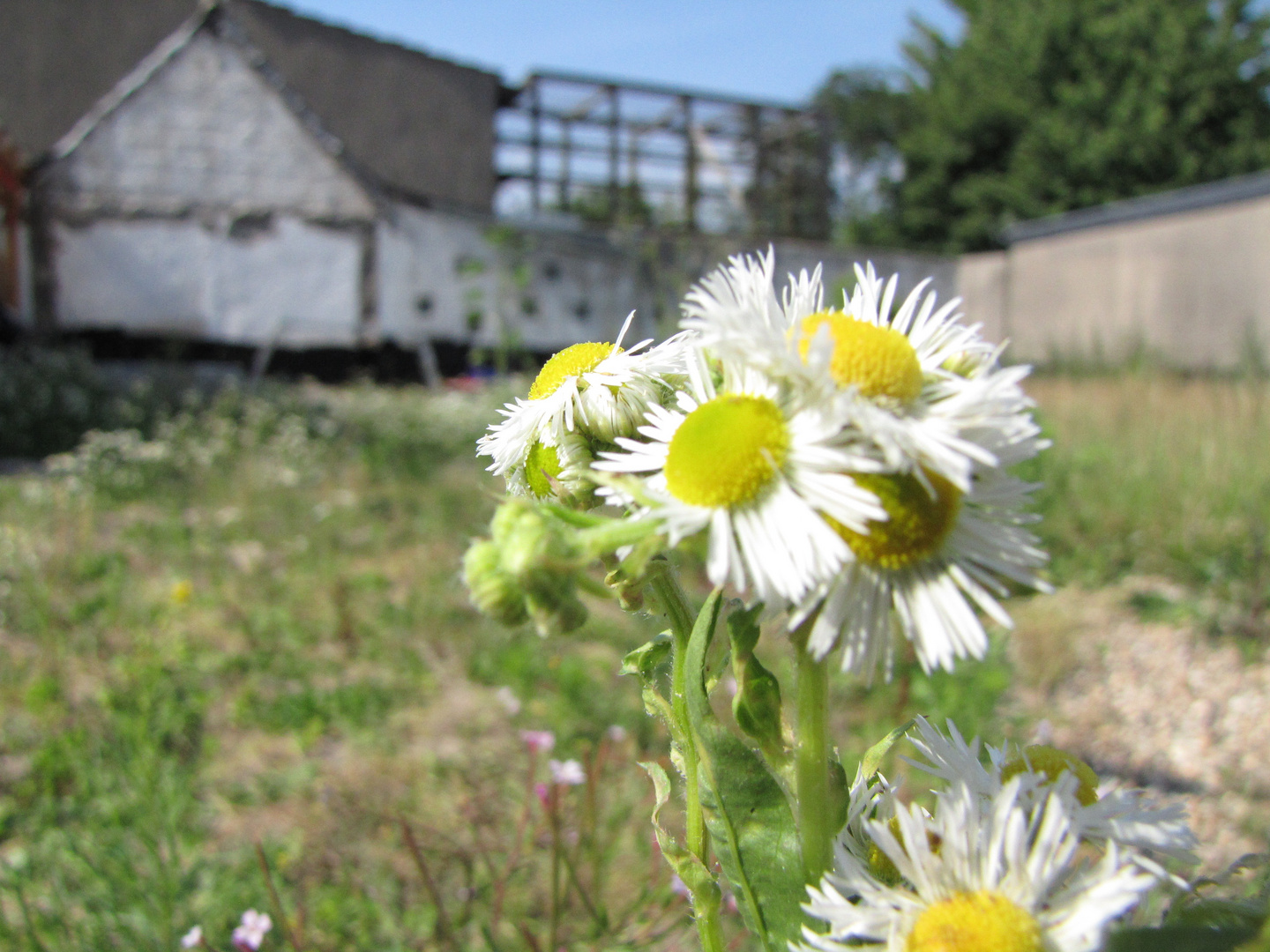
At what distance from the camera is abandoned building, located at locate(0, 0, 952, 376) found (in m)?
8.09

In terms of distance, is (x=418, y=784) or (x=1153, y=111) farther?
(x=1153, y=111)

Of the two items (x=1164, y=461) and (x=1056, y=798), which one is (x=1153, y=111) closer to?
(x=1164, y=461)

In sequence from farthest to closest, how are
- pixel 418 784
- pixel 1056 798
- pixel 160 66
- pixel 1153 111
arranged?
pixel 1153 111
pixel 160 66
pixel 418 784
pixel 1056 798

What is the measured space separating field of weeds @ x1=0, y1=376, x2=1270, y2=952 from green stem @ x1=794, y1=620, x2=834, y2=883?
0.13 meters

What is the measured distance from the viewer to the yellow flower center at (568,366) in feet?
2.16

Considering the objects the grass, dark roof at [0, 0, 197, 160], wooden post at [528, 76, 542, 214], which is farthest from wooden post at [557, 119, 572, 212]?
the grass

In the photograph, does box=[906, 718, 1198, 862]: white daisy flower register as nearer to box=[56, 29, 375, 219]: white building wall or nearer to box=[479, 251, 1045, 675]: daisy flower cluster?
box=[479, 251, 1045, 675]: daisy flower cluster

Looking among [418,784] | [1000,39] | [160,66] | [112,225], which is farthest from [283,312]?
[1000,39]

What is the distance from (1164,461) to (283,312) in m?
7.32

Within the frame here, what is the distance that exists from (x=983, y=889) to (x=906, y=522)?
7.0 inches

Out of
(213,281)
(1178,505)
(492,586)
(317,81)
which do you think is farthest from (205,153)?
(492,586)

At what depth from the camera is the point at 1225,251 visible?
30.0ft

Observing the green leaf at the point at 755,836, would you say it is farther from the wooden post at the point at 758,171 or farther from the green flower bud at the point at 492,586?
the wooden post at the point at 758,171

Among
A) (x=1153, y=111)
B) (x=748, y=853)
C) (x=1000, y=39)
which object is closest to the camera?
(x=748, y=853)
